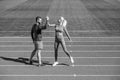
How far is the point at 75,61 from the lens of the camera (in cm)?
1381

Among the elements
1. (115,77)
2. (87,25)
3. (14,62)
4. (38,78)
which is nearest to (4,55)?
(14,62)

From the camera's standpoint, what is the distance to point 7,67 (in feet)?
42.3

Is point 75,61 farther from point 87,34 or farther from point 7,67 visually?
point 87,34

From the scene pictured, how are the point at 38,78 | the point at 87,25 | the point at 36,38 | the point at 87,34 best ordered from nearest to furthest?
the point at 38,78
the point at 36,38
the point at 87,34
the point at 87,25

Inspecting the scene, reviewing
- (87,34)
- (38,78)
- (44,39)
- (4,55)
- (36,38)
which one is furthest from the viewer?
(87,34)

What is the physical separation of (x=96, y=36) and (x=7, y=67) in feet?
25.3

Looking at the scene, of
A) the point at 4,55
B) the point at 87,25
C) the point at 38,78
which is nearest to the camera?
the point at 38,78

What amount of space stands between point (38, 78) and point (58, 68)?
1.41 metres

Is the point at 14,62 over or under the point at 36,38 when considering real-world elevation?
under

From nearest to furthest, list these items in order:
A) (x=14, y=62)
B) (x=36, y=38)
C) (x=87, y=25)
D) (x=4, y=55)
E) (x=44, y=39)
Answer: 1. (x=36, y=38)
2. (x=14, y=62)
3. (x=4, y=55)
4. (x=44, y=39)
5. (x=87, y=25)

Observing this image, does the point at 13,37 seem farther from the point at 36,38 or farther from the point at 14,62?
the point at 36,38

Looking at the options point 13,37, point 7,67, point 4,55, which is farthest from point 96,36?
point 7,67

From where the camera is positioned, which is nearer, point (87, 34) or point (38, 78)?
point (38, 78)

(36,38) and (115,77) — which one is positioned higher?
(36,38)
